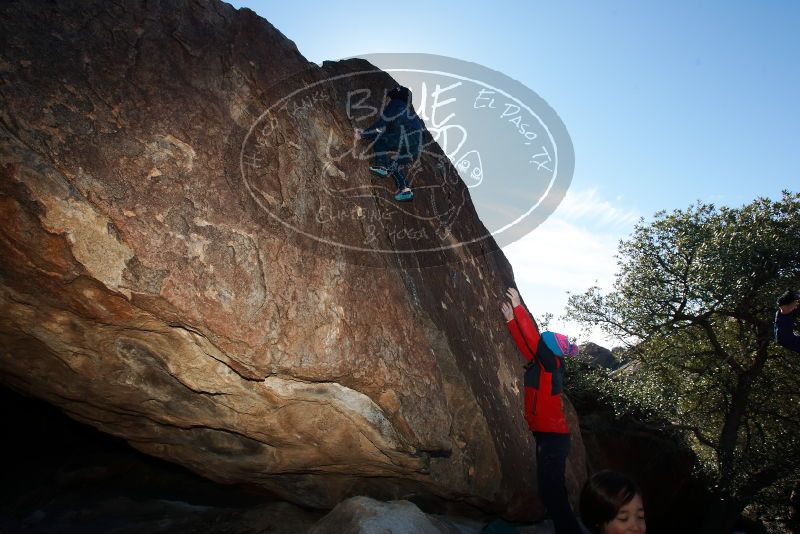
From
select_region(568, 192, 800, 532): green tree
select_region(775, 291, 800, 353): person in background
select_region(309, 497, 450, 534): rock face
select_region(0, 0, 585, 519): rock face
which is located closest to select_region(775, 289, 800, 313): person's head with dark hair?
select_region(775, 291, 800, 353): person in background

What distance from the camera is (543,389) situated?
536cm

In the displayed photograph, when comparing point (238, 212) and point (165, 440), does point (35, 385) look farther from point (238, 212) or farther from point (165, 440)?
point (238, 212)

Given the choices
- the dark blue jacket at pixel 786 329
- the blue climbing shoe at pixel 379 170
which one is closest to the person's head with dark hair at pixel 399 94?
the blue climbing shoe at pixel 379 170

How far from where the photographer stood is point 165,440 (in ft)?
17.4

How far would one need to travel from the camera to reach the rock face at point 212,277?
336 centimetres

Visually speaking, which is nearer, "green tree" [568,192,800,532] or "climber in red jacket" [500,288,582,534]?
"climber in red jacket" [500,288,582,534]

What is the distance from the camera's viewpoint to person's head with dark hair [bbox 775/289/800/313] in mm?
5762

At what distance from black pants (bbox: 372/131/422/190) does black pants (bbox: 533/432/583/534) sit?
A: 385cm

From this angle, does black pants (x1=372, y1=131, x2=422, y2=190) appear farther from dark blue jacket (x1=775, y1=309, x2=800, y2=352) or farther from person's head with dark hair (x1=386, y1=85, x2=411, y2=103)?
dark blue jacket (x1=775, y1=309, x2=800, y2=352)

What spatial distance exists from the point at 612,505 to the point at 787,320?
5.00 metres

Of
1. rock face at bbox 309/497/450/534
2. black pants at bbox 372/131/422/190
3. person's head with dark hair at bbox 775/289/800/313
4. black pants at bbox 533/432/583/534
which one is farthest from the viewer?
black pants at bbox 372/131/422/190

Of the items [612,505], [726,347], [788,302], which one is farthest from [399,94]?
[726,347]

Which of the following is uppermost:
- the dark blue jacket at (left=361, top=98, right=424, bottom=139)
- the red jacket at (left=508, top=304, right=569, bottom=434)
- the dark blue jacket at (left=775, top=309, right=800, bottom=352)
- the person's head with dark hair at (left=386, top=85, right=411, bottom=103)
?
the person's head with dark hair at (left=386, top=85, right=411, bottom=103)

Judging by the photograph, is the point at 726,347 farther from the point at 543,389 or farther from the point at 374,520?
the point at 374,520
